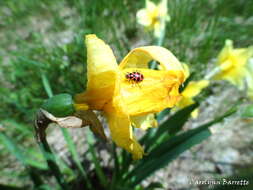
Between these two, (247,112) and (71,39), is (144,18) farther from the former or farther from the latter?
(247,112)

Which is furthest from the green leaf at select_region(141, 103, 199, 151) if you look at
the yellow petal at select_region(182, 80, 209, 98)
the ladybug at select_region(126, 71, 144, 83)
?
the ladybug at select_region(126, 71, 144, 83)

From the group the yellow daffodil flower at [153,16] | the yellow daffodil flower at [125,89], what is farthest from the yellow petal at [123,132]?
the yellow daffodil flower at [153,16]

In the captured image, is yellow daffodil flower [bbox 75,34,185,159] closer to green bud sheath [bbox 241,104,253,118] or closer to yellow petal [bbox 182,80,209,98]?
green bud sheath [bbox 241,104,253,118]

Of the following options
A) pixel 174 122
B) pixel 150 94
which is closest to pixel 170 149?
pixel 174 122

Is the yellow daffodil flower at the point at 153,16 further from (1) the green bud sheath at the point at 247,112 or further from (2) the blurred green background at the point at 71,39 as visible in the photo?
(1) the green bud sheath at the point at 247,112

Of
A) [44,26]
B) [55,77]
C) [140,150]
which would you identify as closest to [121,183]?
[140,150]

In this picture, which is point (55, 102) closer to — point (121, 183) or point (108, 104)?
point (108, 104)

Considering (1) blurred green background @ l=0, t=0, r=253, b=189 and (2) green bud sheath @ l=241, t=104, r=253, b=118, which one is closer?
(2) green bud sheath @ l=241, t=104, r=253, b=118
